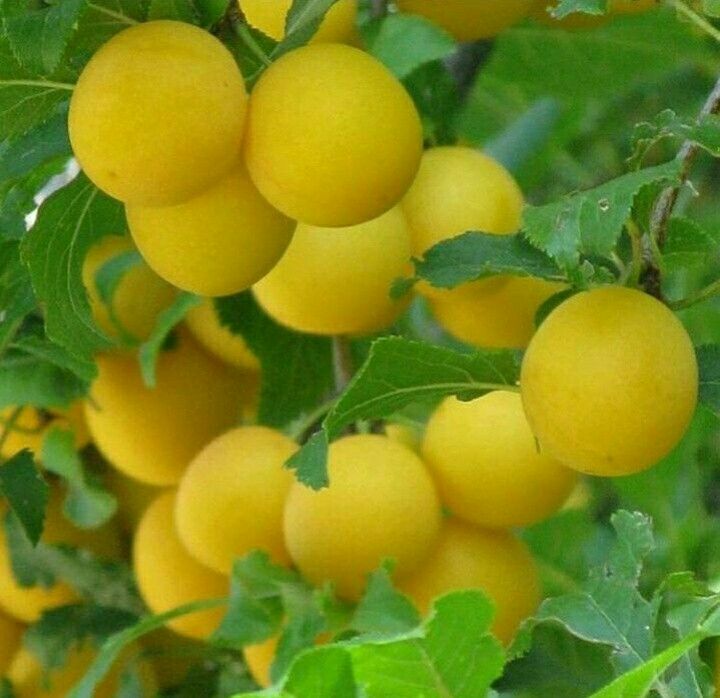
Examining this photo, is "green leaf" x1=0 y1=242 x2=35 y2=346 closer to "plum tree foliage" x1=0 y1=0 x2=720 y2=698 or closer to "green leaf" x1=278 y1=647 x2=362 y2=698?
"plum tree foliage" x1=0 y1=0 x2=720 y2=698

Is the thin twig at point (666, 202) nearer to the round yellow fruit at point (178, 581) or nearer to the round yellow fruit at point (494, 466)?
the round yellow fruit at point (494, 466)

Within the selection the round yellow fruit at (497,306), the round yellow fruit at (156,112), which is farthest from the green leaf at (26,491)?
the round yellow fruit at (156,112)

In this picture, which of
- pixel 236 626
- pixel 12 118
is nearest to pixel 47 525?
pixel 236 626

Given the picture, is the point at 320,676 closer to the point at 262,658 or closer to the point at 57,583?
the point at 262,658

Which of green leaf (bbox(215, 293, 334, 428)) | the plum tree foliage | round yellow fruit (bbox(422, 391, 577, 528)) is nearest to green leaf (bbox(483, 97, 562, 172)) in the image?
the plum tree foliage

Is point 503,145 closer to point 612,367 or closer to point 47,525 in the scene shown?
point 47,525

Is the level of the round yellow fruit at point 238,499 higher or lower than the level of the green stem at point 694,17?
lower
